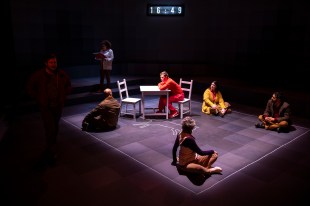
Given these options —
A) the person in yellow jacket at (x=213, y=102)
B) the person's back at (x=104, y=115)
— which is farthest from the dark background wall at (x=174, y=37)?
the person in yellow jacket at (x=213, y=102)

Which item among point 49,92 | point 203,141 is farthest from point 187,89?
point 49,92

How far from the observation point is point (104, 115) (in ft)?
19.2

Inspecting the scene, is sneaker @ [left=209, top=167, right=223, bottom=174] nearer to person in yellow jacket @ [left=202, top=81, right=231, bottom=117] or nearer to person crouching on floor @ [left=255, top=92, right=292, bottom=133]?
person crouching on floor @ [left=255, top=92, right=292, bottom=133]

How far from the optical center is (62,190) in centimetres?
373

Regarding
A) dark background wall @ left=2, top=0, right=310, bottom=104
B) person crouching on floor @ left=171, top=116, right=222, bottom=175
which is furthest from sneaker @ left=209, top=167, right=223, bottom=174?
dark background wall @ left=2, top=0, right=310, bottom=104

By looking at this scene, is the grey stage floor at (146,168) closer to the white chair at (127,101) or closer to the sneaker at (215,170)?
the sneaker at (215,170)

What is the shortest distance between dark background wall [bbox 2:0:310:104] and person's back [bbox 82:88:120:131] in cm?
260

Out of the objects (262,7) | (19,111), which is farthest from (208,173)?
(262,7)

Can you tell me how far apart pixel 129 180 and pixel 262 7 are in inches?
314

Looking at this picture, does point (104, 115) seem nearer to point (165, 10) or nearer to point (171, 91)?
point (171, 91)

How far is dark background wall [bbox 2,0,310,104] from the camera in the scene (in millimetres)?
8781

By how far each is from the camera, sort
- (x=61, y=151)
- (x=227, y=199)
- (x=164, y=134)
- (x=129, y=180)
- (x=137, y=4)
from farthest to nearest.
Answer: (x=137, y=4), (x=164, y=134), (x=61, y=151), (x=129, y=180), (x=227, y=199)

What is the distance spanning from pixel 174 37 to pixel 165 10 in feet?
3.48

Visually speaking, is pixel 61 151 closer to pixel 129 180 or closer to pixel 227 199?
pixel 129 180
